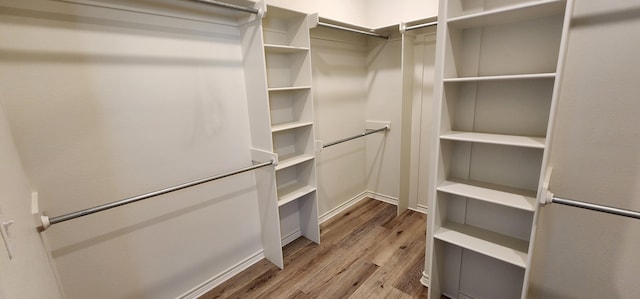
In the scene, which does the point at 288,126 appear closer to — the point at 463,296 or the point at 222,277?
the point at 222,277

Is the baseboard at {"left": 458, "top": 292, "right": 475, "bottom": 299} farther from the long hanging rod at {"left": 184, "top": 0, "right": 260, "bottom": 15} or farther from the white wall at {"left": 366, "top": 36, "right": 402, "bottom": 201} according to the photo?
the long hanging rod at {"left": 184, "top": 0, "right": 260, "bottom": 15}

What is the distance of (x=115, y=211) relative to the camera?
5.48 ft

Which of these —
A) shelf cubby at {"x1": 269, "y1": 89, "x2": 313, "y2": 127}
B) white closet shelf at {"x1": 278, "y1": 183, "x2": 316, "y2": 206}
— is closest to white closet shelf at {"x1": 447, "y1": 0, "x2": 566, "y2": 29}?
Answer: shelf cubby at {"x1": 269, "y1": 89, "x2": 313, "y2": 127}

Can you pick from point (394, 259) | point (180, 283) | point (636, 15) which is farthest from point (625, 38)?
point (180, 283)

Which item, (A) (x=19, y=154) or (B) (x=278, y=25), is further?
(B) (x=278, y=25)

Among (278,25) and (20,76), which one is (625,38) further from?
(20,76)

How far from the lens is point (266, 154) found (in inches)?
87.0

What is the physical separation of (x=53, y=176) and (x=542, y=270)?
9.40 ft

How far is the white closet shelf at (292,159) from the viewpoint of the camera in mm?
2329

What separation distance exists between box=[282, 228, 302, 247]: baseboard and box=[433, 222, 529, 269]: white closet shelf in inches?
59.9

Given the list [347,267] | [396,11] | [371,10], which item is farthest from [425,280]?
[371,10]

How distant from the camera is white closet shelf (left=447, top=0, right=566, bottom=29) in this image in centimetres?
125

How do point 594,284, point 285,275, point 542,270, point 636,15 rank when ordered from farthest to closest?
point 285,275 → point 542,270 → point 594,284 → point 636,15

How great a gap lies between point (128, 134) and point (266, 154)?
36.7 inches
